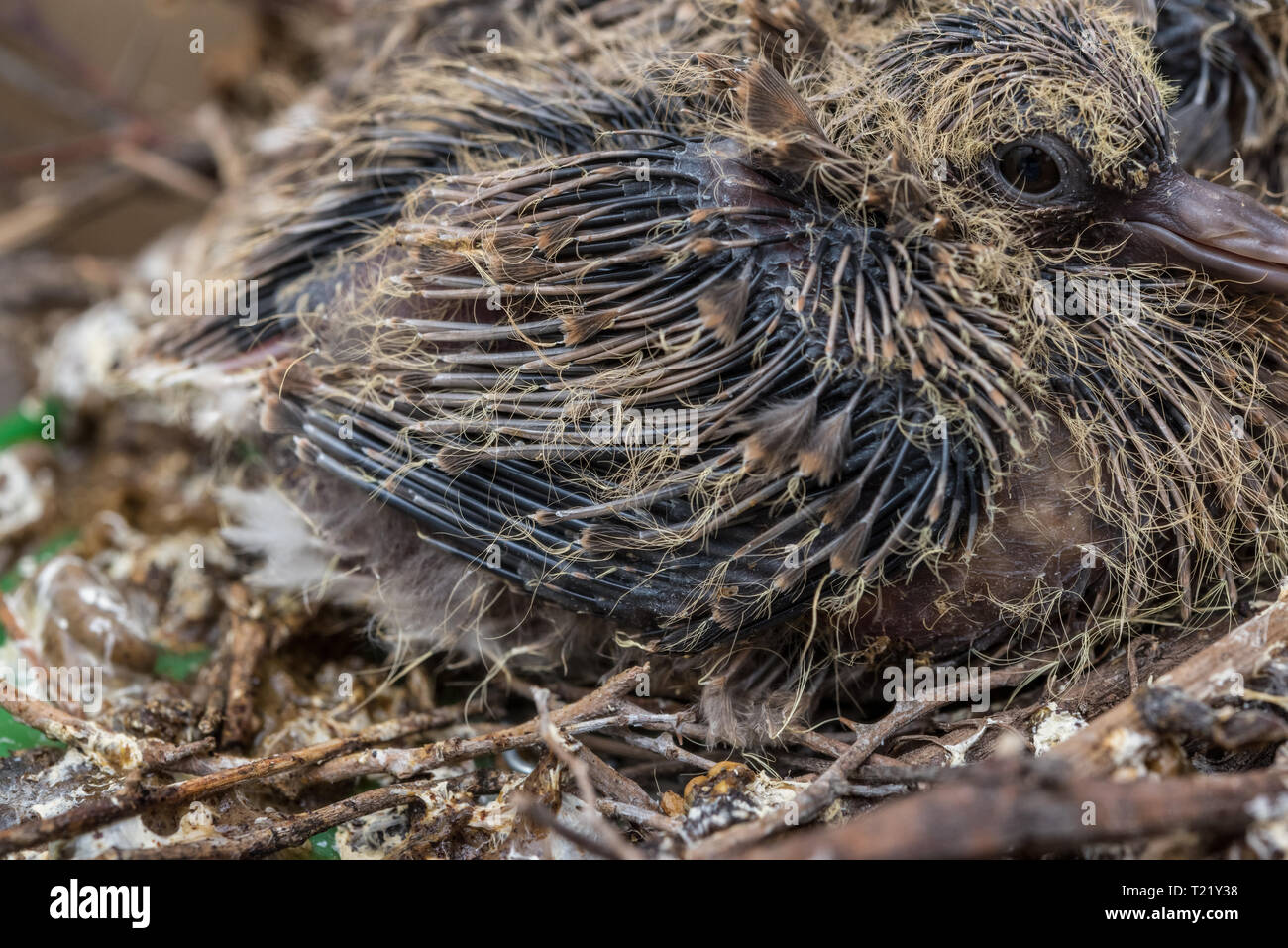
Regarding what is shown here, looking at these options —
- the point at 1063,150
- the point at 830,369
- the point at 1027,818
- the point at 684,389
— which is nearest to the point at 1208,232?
the point at 1063,150

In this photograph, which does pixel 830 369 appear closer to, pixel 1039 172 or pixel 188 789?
pixel 1039 172

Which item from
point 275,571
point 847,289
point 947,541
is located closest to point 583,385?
point 847,289

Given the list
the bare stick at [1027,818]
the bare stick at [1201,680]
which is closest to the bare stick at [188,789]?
the bare stick at [1027,818]

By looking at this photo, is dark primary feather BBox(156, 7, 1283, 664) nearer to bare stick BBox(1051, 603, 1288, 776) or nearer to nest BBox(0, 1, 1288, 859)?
nest BBox(0, 1, 1288, 859)

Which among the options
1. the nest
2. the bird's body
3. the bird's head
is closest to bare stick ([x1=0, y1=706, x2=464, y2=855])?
the nest

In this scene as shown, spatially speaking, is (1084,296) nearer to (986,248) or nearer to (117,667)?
(986,248)

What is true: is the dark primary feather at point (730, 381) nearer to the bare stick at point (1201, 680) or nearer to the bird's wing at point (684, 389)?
the bird's wing at point (684, 389)
